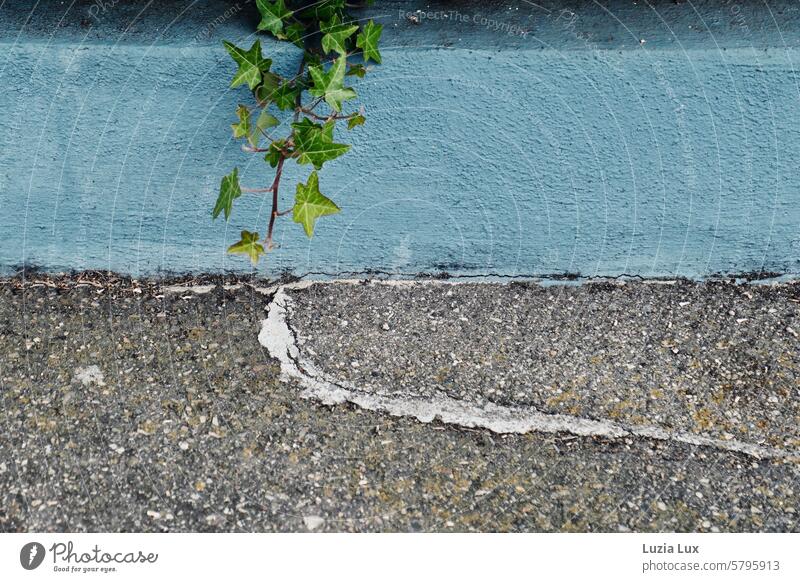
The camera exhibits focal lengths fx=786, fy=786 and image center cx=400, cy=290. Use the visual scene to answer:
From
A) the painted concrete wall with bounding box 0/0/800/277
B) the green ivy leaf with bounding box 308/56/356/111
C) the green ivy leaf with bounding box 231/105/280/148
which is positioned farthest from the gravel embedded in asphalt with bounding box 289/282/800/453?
the green ivy leaf with bounding box 308/56/356/111

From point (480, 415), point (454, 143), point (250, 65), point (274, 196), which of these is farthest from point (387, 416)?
point (250, 65)

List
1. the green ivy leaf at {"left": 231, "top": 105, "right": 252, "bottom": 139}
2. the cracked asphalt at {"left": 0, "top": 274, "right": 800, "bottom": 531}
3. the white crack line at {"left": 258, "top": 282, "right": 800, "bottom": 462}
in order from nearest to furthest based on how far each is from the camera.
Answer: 1. the cracked asphalt at {"left": 0, "top": 274, "right": 800, "bottom": 531}
2. the white crack line at {"left": 258, "top": 282, "right": 800, "bottom": 462}
3. the green ivy leaf at {"left": 231, "top": 105, "right": 252, "bottom": 139}

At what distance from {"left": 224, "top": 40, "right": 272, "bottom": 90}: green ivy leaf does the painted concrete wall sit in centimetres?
7

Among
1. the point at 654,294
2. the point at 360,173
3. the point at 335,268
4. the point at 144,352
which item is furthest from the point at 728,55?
the point at 144,352

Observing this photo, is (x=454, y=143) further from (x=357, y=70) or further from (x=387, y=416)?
(x=387, y=416)

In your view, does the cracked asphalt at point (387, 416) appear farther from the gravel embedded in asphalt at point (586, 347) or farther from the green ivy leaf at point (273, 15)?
the green ivy leaf at point (273, 15)

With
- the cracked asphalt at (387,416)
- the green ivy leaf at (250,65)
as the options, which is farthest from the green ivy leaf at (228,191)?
the cracked asphalt at (387,416)

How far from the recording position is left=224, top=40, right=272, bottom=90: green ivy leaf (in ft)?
6.29

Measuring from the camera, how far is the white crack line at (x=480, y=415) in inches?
72.9

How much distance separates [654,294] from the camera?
2330mm

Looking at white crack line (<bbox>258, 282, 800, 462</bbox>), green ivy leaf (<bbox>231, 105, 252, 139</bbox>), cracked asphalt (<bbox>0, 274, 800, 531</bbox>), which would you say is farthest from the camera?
green ivy leaf (<bbox>231, 105, 252, 139</bbox>)

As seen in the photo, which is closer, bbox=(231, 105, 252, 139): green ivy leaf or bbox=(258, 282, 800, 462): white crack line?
bbox=(258, 282, 800, 462): white crack line

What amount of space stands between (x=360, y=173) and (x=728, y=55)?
1.01 meters

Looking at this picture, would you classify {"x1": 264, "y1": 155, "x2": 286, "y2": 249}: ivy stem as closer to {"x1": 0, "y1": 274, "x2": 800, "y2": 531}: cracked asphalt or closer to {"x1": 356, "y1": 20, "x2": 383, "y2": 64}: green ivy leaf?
{"x1": 0, "y1": 274, "x2": 800, "y2": 531}: cracked asphalt
